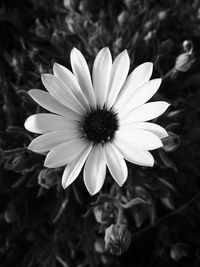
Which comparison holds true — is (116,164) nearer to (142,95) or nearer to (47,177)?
(142,95)

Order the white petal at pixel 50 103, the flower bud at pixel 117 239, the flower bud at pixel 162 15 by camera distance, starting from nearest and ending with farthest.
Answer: the white petal at pixel 50 103, the flower bud at pixel 117 239, the flower bud at pixel 162 15

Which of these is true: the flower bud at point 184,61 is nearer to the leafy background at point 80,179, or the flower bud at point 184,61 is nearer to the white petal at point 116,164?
the leafy background at point 80,179

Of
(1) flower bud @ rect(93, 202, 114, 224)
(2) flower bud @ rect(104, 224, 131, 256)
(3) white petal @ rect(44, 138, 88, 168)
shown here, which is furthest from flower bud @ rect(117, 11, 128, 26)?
(2) flower bud @ rect(104, 224, 131, 256)

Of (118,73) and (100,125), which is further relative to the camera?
(100,125)

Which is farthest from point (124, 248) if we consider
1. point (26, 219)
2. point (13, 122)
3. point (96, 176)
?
point (13, 122)

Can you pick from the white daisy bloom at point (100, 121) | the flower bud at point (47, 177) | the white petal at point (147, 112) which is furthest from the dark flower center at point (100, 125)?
the flower bud at point (47, 177)

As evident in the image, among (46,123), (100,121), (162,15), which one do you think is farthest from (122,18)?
(46,123)

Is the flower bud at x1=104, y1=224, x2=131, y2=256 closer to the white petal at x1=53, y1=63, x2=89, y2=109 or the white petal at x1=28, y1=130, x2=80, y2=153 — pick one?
the white petal at x1=28, y1=130, x2=80, y2=153
